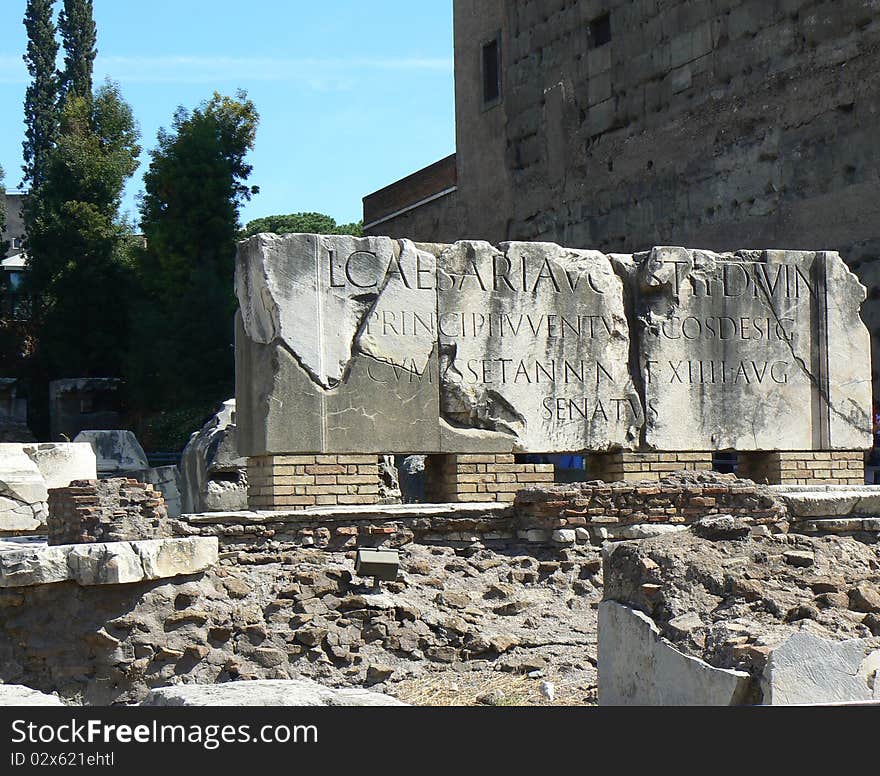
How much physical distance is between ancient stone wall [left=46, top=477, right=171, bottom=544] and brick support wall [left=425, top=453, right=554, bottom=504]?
93.7 inches

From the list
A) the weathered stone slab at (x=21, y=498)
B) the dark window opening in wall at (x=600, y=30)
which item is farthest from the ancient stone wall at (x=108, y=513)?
the dark window opening in wall at (x=600, y=30)

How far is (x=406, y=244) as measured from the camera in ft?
31.2

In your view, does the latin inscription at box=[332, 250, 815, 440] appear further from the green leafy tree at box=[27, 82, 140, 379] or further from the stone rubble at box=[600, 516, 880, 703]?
the green leafy tree at box=[27, 82, 140, 379]

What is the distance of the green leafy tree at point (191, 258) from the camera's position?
25.7m

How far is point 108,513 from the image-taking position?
303 inches

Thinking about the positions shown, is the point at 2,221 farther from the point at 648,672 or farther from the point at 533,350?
the point at 648,672

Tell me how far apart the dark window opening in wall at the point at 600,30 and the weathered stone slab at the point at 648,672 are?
→ 48.6 ft

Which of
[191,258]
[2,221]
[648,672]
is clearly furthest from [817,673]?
[2,221]

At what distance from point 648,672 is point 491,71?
60.4ft

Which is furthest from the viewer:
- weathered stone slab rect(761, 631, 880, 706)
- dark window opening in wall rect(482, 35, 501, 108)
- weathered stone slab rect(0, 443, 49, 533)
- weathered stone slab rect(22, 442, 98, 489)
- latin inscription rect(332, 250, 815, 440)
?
dark window opening in wall rect(482, 35, 501, 108)

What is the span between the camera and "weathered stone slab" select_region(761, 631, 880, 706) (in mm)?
4809

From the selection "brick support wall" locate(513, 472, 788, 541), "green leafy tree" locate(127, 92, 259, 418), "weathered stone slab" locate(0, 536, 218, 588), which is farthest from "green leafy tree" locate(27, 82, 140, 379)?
"weathered stone slab" locate(0, 536, 218, 588)

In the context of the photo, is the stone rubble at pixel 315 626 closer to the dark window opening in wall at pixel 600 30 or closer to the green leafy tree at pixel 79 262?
the dark window opening in wall at pixel 600 30
